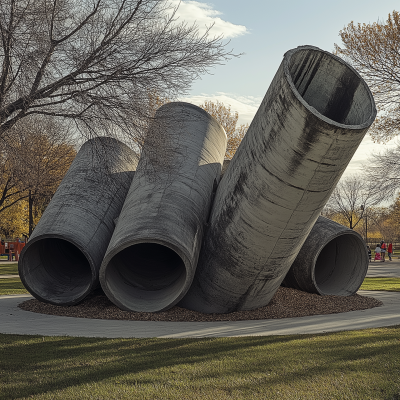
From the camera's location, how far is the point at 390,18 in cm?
1733

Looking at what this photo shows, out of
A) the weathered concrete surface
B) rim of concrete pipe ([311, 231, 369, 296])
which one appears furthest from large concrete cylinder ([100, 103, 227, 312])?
rim of concrete pipe ([311, 231, 369, 296])

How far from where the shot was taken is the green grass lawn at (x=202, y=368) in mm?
4387

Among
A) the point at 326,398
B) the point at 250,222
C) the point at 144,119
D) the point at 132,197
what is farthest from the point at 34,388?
the point at 132,197

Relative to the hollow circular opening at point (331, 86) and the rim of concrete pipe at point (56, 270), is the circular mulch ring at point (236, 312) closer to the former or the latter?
the rim of concrete pipe at point (56, 270)

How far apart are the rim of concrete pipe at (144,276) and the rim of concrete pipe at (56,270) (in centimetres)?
62

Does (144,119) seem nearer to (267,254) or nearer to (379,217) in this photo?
(267,254)

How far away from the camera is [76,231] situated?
31.2 feet

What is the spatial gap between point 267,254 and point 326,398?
4.03 m

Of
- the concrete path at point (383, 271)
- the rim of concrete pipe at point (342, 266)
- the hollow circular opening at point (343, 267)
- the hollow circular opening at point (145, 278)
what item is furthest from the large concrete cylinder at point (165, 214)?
the concrete path at point (383, 271)

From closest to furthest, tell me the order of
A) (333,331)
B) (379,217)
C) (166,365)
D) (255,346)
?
(166,365)
(255,346)
(333,331)
(379,217)

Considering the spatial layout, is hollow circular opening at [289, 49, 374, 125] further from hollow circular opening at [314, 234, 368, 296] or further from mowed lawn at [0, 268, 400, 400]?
hollow circular opening at [314, 234, 368, 296]

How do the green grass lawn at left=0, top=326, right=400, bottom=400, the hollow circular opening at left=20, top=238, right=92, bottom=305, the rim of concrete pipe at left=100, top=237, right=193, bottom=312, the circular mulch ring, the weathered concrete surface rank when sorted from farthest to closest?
the weathered concrete surface < the hollow circular opening at left=20, top=238, right=92, bottom=305 < the circular mulch ring < the rim of concrete pipe at left=100, top=237, right=193, bottom=312 < the green grass lawn at left=0, top=326, right=400, bottom=400

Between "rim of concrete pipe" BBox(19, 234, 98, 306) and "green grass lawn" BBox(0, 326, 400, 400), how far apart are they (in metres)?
2.91

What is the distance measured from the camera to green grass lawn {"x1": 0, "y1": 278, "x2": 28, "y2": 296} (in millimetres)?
13416
